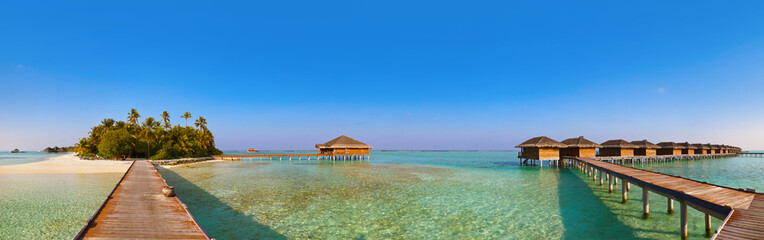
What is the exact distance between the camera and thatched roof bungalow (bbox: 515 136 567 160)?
36.2 metres

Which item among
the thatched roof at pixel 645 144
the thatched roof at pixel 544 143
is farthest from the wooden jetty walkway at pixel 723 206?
the thatched roof at pixel 645 144

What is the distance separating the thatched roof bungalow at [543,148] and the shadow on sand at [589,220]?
2165 cm

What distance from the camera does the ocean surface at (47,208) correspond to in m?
8.86

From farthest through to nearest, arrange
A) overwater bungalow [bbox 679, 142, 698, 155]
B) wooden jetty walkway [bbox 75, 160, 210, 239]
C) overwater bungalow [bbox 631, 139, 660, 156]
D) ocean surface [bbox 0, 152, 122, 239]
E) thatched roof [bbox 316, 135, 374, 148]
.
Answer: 1. overwater bungalow [bbox 679, 142, 698, 155]
2. thatched roof [bbox 316, 135, 374, 148]
3. overwater bungalow [bbox 631, 139, 660, 156]
4. ocean surface [bbox 0, 152, 122, 239]
5. wooden jetty walkway [bbox 75, 160, 210, 239]

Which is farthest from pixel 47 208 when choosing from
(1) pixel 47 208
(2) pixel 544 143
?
(2) pixel 544 143

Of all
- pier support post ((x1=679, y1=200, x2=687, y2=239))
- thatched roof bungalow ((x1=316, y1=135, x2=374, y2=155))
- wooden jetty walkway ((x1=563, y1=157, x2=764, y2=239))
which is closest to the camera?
wooden jetty walkway ((x1=563, y1=157, x2=764, y2=239))

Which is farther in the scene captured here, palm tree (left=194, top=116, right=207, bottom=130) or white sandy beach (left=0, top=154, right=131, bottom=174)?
palm tree (left=194, top=116, right=207, bottom=130)

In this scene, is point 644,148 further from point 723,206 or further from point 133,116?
point 133,116

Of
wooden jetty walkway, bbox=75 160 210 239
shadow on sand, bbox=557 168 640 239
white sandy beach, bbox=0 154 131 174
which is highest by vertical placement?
wooden jetty walkway, bbox=75 160 210 239

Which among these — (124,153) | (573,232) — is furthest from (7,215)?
(124,153)

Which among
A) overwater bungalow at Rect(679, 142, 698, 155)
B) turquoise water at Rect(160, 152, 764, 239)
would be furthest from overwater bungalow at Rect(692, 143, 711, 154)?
turquoise water at Rect(160, 152, 764, 239)

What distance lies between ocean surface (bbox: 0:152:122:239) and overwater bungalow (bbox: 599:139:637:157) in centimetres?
5217

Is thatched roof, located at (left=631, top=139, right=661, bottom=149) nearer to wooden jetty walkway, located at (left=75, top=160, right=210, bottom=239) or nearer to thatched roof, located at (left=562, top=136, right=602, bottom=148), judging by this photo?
thatched roof, located at (left=562, top=136, right=602, bottom=148)

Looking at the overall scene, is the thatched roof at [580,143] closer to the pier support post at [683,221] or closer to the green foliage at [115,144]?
the pier support post at [683,221]
